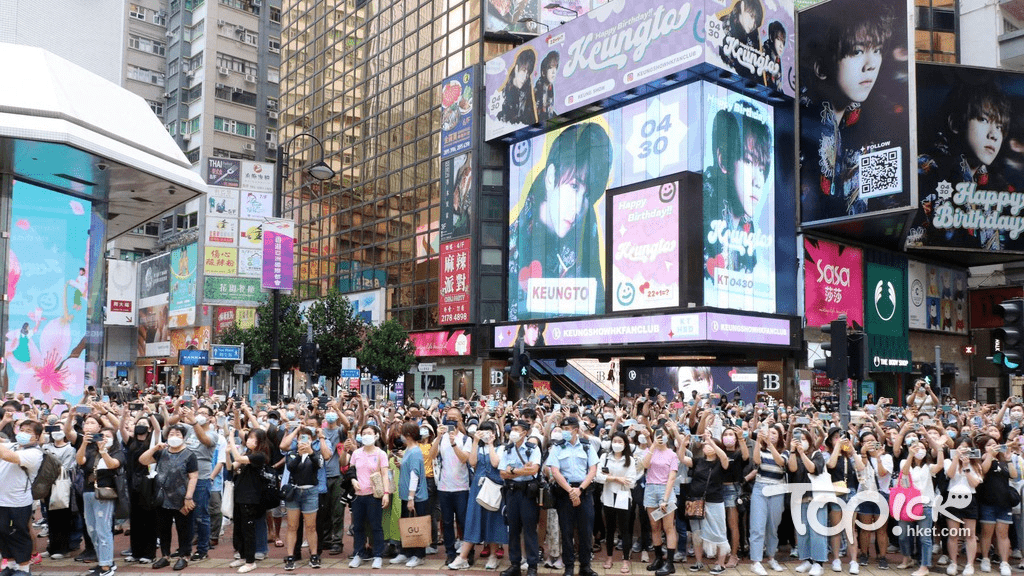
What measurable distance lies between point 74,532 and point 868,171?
112 ft

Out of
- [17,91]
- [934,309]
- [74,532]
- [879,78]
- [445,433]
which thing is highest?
[879,78]

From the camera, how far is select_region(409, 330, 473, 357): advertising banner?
48531 mm

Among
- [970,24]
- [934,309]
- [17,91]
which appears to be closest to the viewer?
[17,91]

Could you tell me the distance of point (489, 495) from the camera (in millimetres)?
11953

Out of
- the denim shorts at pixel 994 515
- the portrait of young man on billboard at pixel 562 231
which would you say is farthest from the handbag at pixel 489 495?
the portrait of young man on billboard at pixel 562 231

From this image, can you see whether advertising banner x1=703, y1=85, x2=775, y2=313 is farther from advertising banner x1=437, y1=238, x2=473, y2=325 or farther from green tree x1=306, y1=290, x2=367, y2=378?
green tree x1=306, y1=290, x2=367, y2=378

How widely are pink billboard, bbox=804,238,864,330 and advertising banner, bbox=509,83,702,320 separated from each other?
815 cm

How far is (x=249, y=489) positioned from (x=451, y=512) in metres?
2.81

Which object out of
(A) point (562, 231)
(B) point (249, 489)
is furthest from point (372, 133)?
(B) point (249, 489)

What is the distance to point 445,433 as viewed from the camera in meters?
12.5

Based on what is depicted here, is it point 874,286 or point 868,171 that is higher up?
point 868,171

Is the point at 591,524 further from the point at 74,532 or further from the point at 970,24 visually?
the point at 970,24

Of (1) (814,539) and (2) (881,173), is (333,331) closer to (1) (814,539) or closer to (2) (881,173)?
(2) (881,173)

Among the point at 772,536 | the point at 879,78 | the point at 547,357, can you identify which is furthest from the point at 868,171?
the point at 772,536
